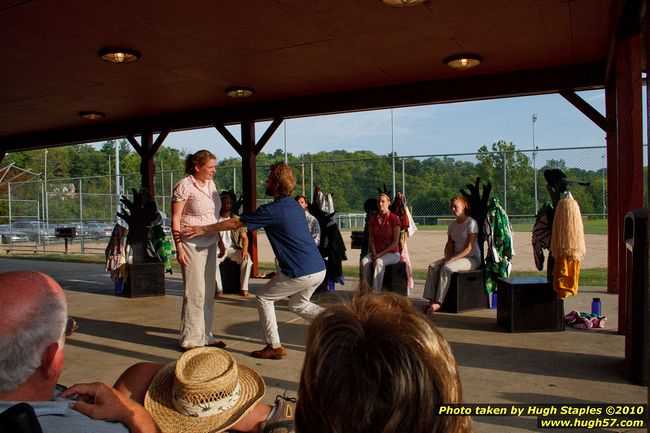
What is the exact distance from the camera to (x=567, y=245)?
4.54 m

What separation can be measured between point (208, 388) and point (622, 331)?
4.57 m

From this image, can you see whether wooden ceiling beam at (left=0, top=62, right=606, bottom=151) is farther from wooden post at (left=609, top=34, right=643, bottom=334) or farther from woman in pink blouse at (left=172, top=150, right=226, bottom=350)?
woman in pink blouse at (left=172, top=150, right=226, bottom=350)

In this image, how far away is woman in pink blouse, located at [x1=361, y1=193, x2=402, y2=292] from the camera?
22.5 ft

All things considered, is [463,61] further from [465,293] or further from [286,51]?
[465,293]

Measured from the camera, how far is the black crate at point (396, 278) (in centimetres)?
693

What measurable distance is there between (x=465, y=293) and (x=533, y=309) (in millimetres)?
1207

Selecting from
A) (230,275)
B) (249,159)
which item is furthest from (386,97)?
(230,275)

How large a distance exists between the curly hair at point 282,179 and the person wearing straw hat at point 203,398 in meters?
2.23

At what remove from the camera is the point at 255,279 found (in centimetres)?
945

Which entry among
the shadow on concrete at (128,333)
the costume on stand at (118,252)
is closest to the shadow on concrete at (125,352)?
the shadow on concrete at (128,333)

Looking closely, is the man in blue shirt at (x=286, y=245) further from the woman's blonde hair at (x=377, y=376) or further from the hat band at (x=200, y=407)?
the woman's blonde hair at (x=377, y=376)

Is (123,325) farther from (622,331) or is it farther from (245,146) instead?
(622,331)

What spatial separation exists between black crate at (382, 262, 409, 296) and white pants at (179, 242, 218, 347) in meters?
2.91

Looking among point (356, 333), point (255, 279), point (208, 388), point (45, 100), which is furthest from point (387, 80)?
point (356, 333)
